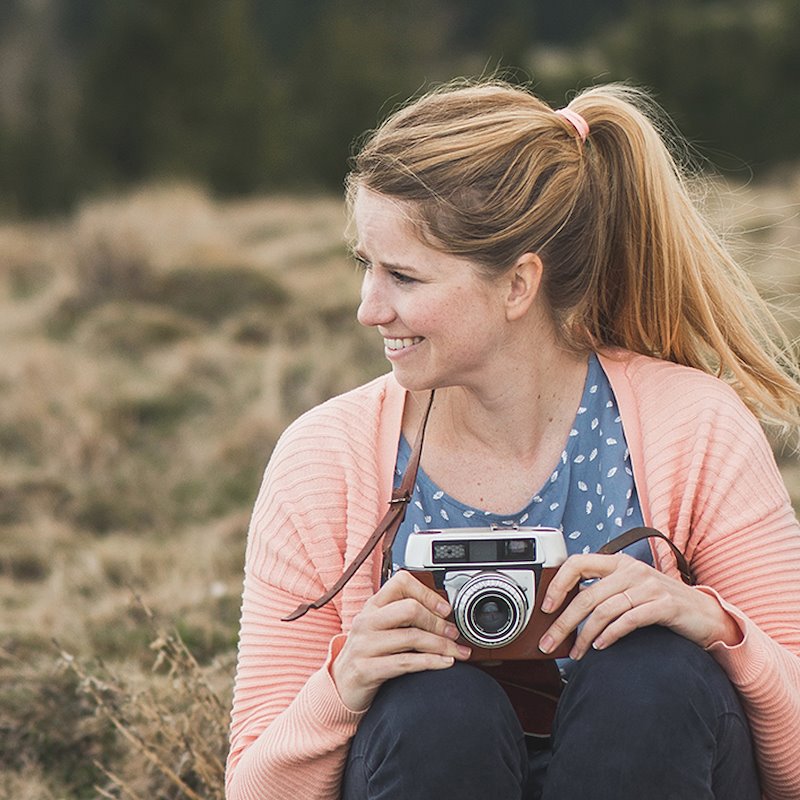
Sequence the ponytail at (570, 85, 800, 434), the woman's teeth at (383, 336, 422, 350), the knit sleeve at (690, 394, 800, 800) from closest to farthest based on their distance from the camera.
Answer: the knit sleeve at (690, 394, 800, 800) < the woman's teeth at (383, 336, 422, 350) < the ponytail at (570, 85, 800, 434)

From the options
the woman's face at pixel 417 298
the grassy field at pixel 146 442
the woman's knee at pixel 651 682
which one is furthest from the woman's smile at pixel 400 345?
the grassy field at pixel 146 442

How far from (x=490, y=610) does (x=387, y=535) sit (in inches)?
10.4

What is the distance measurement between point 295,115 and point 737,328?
2278 centimetres

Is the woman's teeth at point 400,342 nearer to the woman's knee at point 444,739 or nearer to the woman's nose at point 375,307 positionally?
the woman's nose at point 375,307

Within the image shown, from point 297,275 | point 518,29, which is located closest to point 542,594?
point 297,275

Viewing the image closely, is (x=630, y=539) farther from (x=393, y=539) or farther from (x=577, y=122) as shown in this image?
(x=577, y=122)

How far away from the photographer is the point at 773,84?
21562 millimetres

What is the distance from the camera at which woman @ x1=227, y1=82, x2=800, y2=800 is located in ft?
6.05

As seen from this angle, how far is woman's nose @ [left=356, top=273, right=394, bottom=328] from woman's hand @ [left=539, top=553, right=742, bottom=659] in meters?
0.45

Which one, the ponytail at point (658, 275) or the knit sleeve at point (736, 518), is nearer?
the knit sleeve at point (736, 518)

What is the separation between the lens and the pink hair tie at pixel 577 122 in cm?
216

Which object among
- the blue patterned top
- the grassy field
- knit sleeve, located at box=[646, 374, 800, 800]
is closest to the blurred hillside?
the grassy field

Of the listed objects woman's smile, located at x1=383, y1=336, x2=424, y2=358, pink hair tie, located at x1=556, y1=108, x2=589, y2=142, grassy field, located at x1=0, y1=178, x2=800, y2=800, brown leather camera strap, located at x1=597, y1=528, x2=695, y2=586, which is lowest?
grassy field, located at x1=0, y1=178, x2=800, y2=800

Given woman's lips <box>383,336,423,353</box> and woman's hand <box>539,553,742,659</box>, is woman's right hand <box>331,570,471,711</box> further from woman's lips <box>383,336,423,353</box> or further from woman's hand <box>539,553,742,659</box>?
woman's lips <box>383,336,423,353</box>
